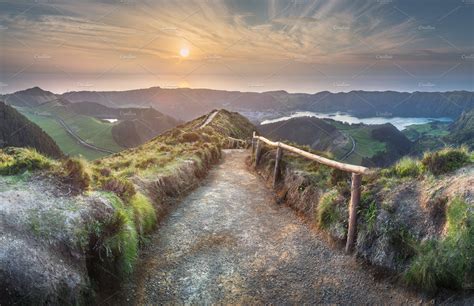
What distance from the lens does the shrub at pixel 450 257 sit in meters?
4.83

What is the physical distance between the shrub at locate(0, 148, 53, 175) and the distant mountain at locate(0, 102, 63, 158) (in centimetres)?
11554

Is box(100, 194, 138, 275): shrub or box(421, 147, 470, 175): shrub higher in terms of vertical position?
box(421, 147, 470, 175): shrub

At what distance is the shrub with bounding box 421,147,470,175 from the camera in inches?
268

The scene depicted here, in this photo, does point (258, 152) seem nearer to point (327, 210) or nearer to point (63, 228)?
point (327, 210)

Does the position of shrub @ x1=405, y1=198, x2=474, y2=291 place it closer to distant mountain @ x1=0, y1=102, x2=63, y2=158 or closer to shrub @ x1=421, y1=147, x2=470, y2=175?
shrub @ x1=421, y1=147, x2=470, y2=175

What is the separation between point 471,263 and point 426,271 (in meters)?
→ 0.71

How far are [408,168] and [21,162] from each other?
9465mm

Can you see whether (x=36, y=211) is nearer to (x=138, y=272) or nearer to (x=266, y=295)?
(x=138, y=272)

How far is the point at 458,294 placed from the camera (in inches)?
188

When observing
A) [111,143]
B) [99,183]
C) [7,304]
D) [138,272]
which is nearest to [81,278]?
[7,304]

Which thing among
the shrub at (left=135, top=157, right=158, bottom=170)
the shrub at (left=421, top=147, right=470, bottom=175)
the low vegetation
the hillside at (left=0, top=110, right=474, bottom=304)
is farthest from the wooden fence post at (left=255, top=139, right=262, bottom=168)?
the shrub at (left=421, top=147, right=470, bottom=175)

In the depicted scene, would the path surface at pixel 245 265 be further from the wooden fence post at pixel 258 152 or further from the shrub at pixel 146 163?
the wooden fence post at pixel 258 152

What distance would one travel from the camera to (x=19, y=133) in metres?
118

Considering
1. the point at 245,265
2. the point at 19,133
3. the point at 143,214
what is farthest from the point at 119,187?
the point at 19,133
